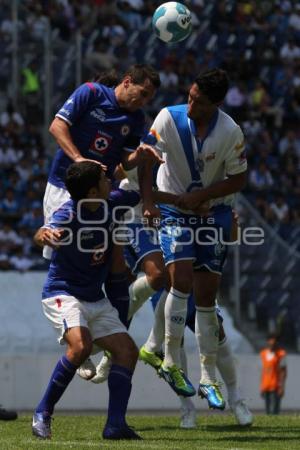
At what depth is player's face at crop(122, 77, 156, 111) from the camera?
11.1m

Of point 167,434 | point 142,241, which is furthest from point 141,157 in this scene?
point 167,434

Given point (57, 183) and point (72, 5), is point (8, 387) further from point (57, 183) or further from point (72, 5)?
point (57, 183)

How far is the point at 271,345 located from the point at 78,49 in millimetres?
6901

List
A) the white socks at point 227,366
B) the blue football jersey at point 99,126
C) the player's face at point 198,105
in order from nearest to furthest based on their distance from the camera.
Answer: the player's face at point 198,105, the blue football jersey at point 99,126, the white socks at point 227,366

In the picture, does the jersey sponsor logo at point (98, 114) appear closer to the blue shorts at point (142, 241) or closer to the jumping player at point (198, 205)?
the jumping player at point (198, 205)

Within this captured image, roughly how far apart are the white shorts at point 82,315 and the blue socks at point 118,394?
1.00 ft

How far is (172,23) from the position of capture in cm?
1191

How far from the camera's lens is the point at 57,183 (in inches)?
449

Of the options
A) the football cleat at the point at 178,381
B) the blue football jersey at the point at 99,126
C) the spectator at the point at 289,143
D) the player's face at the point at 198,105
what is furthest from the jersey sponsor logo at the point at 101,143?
the spectator at the point at 289,143

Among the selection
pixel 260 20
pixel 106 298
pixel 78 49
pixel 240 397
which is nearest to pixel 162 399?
pixel 78 49

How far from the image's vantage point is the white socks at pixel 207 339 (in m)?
11.2

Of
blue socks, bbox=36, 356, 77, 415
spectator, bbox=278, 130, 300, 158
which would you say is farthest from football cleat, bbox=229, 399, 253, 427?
spectator, bbox=278, 130, 300, 158

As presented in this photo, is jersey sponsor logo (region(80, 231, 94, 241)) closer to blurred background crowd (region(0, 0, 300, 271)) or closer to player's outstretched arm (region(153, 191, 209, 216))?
player's outstretched arm (region(153, 191, 209, 216))

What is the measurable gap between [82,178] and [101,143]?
1.46 meters
